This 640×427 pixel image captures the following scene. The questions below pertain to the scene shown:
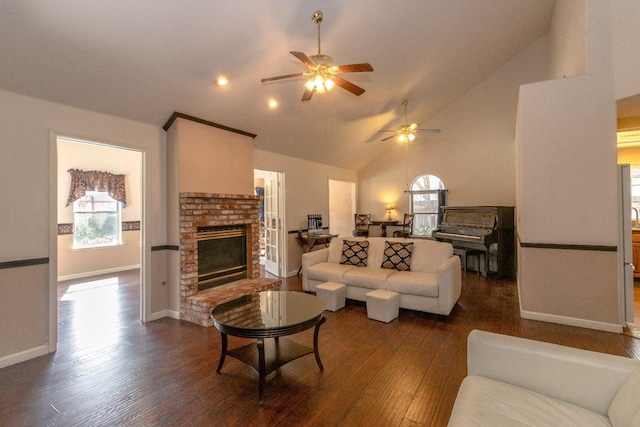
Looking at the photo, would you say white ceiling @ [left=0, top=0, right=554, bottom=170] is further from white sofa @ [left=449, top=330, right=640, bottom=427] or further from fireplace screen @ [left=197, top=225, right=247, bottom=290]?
white sofa @ [left=449, top=330, right=640, bottom=427]

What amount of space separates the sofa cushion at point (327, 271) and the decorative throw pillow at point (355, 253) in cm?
9

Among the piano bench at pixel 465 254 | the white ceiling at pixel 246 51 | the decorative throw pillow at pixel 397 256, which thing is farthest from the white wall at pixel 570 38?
the piano bench at pixel 465 254

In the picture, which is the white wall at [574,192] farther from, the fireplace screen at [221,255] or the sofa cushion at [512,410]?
the fireplace screen at [221,255]

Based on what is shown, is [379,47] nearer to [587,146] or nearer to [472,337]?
[587,146]

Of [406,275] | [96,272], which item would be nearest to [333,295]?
[406,275]

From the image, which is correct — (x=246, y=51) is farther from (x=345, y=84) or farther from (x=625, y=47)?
(x=625, y=47)

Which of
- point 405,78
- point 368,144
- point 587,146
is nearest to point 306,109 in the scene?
point 405,78

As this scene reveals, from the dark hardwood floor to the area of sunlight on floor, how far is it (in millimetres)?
25

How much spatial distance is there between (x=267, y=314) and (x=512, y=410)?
68.3 inches

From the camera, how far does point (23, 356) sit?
2781 millimetres

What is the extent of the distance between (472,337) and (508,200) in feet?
20.0

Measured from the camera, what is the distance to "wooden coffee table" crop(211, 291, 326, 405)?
2.16 m

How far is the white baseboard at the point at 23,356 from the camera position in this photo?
2680 mm

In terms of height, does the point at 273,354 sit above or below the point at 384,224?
below
